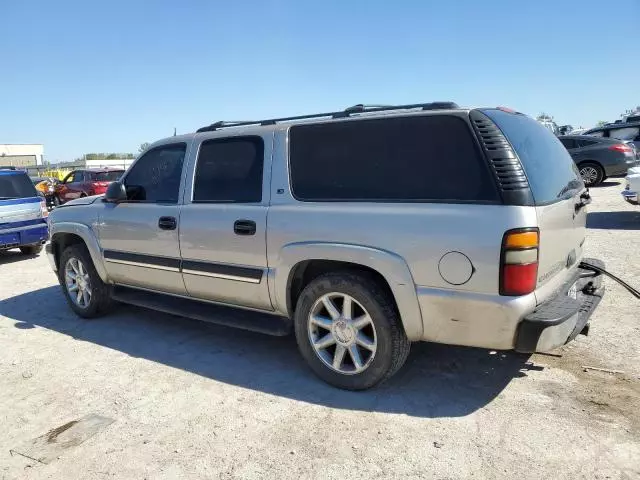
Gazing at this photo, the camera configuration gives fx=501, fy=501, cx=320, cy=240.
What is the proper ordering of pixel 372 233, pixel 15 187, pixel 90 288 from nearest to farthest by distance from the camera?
pixel 372 233 → pixel 90 288 → pixel 15 187

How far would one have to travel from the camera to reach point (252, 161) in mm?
3986

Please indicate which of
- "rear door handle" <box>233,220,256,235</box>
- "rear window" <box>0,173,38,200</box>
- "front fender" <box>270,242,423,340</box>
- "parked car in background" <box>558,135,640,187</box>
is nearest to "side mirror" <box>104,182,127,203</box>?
"rear door handle" <box>233,220,256,235</box>

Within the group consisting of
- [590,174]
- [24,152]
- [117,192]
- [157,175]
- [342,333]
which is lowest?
[590,174]

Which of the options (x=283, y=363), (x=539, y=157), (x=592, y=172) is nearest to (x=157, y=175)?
(x=283, y=363)

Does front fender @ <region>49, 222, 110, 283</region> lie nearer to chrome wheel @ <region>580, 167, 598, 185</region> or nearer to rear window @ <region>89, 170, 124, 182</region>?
rear window @ <region>89, 170, 124, 182</region>

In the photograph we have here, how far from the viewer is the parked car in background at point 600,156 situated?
559 inches

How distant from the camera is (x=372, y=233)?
3199mm

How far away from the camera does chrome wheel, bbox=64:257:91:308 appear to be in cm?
542

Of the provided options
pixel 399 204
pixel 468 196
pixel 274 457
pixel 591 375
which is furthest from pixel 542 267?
pixel 274 457

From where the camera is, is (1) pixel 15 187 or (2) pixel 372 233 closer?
(2) pixel 372 233

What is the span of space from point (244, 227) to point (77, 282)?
275cm

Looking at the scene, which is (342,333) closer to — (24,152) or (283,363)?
(283,363)

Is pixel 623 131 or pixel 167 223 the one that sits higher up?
pixel 623 131

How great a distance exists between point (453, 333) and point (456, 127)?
126cm
